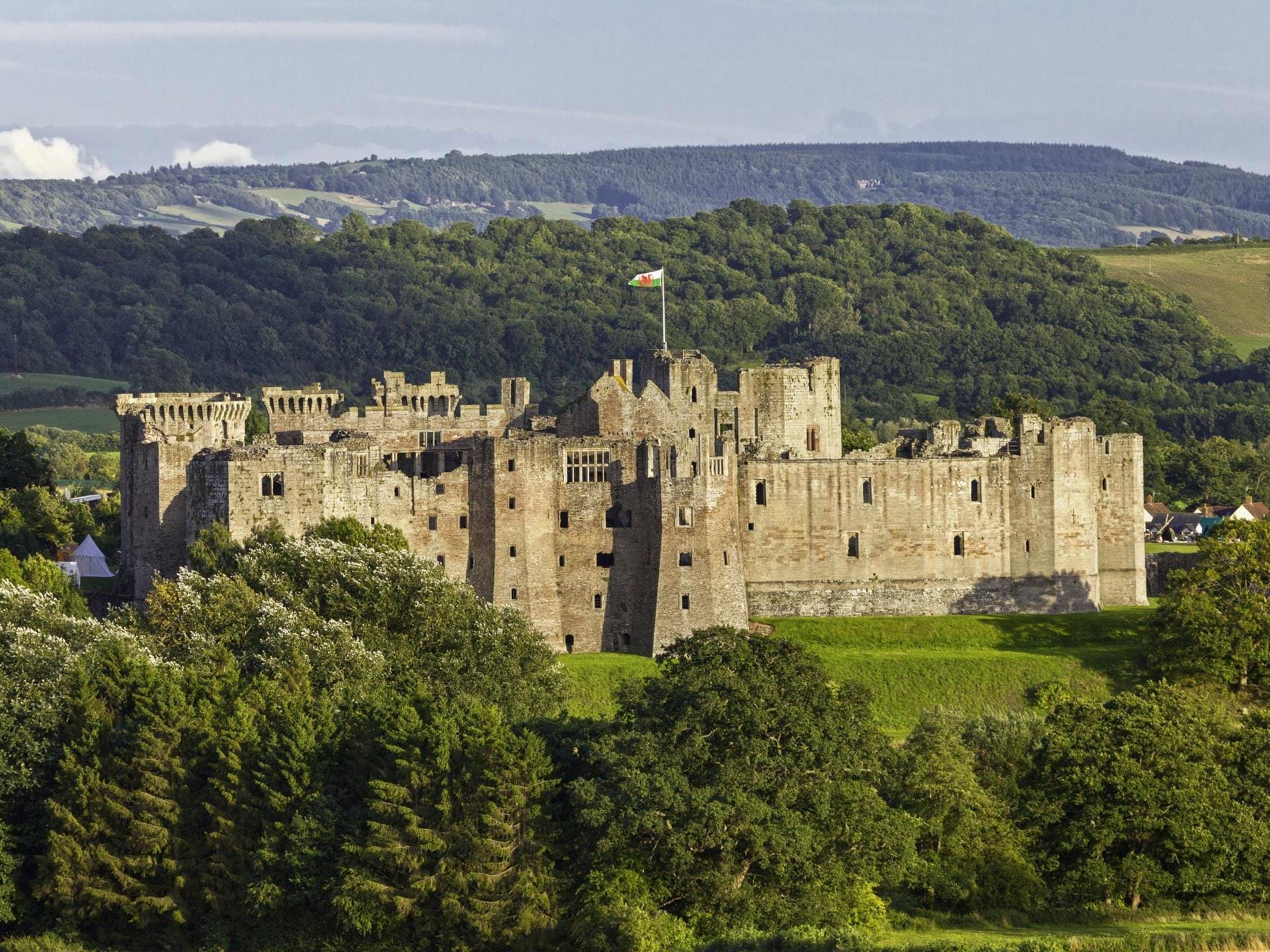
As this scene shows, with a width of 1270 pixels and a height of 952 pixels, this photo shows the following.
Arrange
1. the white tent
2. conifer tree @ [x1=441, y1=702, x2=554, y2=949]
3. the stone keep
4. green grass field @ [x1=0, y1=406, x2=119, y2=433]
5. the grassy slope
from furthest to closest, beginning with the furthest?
green grass field @ [x1=0, y1=406, x2=119, y2=433] → the white tent → the stone keep → the grassy slope → conifer tree @ [x1=441, y1=702, x2=554, y2=949]

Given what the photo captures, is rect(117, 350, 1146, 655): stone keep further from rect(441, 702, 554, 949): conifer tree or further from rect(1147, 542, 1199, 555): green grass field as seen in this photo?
rect(441, 702, 554, 949): conifer tree

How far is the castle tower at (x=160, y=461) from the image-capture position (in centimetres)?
8519

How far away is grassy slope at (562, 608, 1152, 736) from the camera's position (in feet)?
268

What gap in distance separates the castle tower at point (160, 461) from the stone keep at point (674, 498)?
0.09 m

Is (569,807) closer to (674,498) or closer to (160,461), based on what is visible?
(674,498)

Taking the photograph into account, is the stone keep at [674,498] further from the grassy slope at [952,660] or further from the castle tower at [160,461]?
the grassy slope at [952,660]

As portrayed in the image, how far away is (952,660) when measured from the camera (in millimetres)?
84750

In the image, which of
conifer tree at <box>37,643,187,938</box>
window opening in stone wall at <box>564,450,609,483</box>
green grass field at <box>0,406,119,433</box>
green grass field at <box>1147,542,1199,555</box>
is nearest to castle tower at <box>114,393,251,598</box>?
window opening in stone wall at <box>564,450,609,483</box>

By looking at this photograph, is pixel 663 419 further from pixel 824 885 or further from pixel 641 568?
pixel 824 885

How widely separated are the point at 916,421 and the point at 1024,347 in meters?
31.1

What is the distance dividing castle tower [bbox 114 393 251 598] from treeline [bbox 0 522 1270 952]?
1247 centimetres

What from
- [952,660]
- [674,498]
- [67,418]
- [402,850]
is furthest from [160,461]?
[67,418]

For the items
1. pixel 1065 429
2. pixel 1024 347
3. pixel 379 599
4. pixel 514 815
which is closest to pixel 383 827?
pixel 514 815

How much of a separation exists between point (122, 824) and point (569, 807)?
39.4ft
